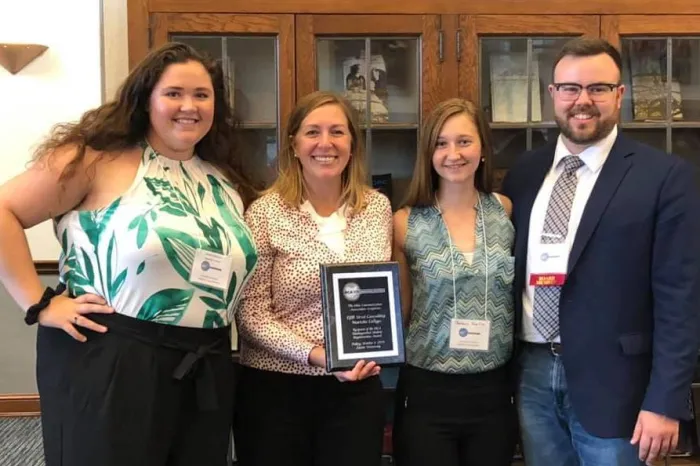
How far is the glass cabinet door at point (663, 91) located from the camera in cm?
236

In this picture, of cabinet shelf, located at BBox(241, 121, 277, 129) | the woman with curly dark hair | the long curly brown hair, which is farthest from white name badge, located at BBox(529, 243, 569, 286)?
cabinet shelf, located at BBox(241, 121, 277, 129)

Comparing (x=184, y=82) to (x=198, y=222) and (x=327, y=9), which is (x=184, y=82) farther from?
(x=327, y=9)

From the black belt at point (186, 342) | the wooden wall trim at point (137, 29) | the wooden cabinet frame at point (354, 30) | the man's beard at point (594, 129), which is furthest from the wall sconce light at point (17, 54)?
the man's beard at point (594, 129)

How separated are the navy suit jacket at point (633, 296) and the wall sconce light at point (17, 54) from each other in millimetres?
2206

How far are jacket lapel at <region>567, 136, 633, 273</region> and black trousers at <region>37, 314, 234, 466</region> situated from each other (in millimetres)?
885

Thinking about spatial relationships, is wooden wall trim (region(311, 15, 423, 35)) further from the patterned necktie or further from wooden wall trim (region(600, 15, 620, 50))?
the patterned necktie

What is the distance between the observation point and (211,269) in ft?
4.95

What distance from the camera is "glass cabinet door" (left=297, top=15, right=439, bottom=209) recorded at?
2.25 m

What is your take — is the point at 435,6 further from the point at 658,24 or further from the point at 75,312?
the point at 75,312

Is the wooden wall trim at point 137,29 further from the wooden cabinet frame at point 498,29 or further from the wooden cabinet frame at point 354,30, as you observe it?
the wooden cabinet frame at point 498,29

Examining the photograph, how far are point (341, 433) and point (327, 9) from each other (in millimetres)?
1334

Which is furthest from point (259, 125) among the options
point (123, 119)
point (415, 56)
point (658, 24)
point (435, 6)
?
point (658, 24)

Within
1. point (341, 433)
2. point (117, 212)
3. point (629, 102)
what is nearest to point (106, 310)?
point (117, 212)

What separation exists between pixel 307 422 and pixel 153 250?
0.57 meters
